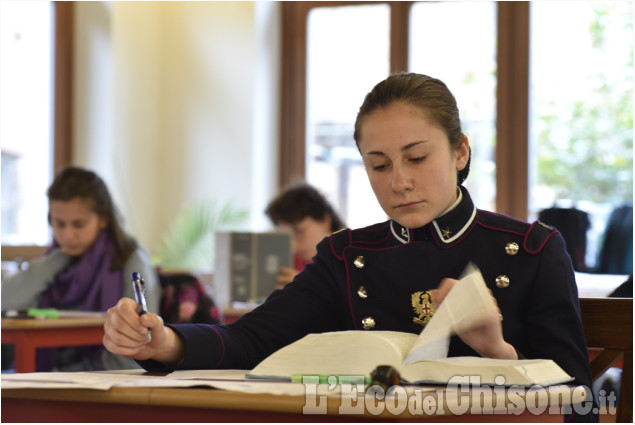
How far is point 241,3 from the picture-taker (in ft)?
19.7

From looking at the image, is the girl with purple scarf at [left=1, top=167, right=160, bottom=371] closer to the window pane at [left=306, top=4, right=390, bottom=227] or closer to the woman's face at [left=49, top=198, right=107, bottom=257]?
the woman's face at [left=49, top=198, right=107, bottom=257]

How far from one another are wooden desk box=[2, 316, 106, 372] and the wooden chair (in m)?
1.77

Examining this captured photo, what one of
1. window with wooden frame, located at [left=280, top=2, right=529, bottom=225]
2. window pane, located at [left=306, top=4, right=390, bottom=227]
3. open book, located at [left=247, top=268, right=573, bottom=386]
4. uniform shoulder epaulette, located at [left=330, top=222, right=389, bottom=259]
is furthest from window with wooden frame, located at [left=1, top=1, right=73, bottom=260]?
open book, located at [left=247, top=268, right=573, bottom=386]

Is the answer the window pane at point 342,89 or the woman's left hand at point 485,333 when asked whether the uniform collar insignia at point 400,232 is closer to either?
the woman's left hand at point 485,333

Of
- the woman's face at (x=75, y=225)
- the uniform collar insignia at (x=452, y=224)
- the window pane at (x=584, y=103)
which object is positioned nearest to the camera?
the uniform collar insignia at (x=452, y=224)

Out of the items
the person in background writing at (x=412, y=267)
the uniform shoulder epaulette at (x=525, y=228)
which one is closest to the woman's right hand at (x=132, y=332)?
the person in background writing at (x=412, y=267)

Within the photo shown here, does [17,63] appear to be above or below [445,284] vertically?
above

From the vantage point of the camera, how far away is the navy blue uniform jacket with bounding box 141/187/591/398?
1.32m

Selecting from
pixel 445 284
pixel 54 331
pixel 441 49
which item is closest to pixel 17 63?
pixel 441 49

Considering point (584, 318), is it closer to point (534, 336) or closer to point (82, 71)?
point (534, 336)

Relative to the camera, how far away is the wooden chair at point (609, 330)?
1462 mm

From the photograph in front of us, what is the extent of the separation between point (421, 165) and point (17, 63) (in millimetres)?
4981

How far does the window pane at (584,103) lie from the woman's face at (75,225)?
10.4 feet

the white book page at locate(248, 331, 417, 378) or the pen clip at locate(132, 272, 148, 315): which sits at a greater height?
the pen clip at locate(132, 272, 148, 315)
